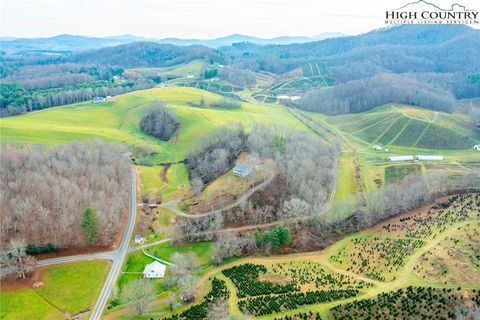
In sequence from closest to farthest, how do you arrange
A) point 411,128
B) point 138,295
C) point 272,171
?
point 138,295 → point 272,171 → point 411,128

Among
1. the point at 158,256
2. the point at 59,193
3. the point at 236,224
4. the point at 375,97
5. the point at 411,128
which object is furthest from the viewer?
the point at 375,97

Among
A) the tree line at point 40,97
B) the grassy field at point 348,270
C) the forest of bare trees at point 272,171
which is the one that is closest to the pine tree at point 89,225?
the forest of bare trees at point 272,171

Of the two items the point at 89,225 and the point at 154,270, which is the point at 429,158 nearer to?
the point at 154,270

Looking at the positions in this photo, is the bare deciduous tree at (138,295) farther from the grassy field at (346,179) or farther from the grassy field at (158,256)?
the grassy field at (346,179)

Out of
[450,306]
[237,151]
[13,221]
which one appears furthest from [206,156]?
[450,306]

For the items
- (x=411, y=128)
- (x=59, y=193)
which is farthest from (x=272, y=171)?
(x=411, y=128)

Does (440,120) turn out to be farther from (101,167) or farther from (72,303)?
(72,303)
